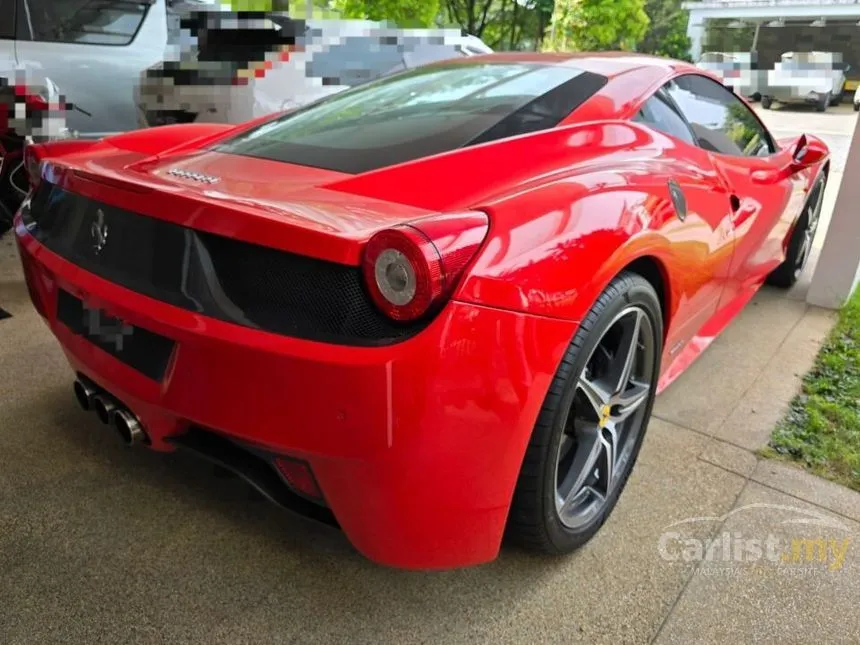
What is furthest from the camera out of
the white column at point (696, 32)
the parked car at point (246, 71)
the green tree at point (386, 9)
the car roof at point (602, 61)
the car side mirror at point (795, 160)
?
the white column at point (696, 32)

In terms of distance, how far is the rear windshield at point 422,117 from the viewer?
1.98 metres

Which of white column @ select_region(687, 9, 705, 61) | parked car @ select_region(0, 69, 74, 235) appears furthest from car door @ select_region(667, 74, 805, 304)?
white column @ select_region(687, 9, 705, 61)

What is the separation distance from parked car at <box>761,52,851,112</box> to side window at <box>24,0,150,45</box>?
22.0 ft

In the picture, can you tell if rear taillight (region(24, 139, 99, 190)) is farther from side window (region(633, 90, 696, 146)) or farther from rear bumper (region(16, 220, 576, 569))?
side window (region(633, 90, 696, 146))

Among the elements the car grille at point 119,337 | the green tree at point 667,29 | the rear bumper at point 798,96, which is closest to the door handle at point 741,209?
the car grille at point 119,337

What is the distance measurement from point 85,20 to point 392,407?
5.60 meters

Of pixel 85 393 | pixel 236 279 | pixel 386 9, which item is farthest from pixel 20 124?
pixel 386 9

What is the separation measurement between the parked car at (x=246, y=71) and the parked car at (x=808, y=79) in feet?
17.0

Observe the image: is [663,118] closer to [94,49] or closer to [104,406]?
[104,406]

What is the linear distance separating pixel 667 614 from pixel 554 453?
0.56 meters

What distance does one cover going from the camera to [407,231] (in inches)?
52.0

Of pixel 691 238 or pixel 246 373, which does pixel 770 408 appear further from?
pixel 246 373

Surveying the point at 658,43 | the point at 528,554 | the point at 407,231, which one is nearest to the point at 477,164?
the point at 407,231

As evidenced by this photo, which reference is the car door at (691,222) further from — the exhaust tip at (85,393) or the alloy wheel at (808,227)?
the alloy wheel at (808,227)
